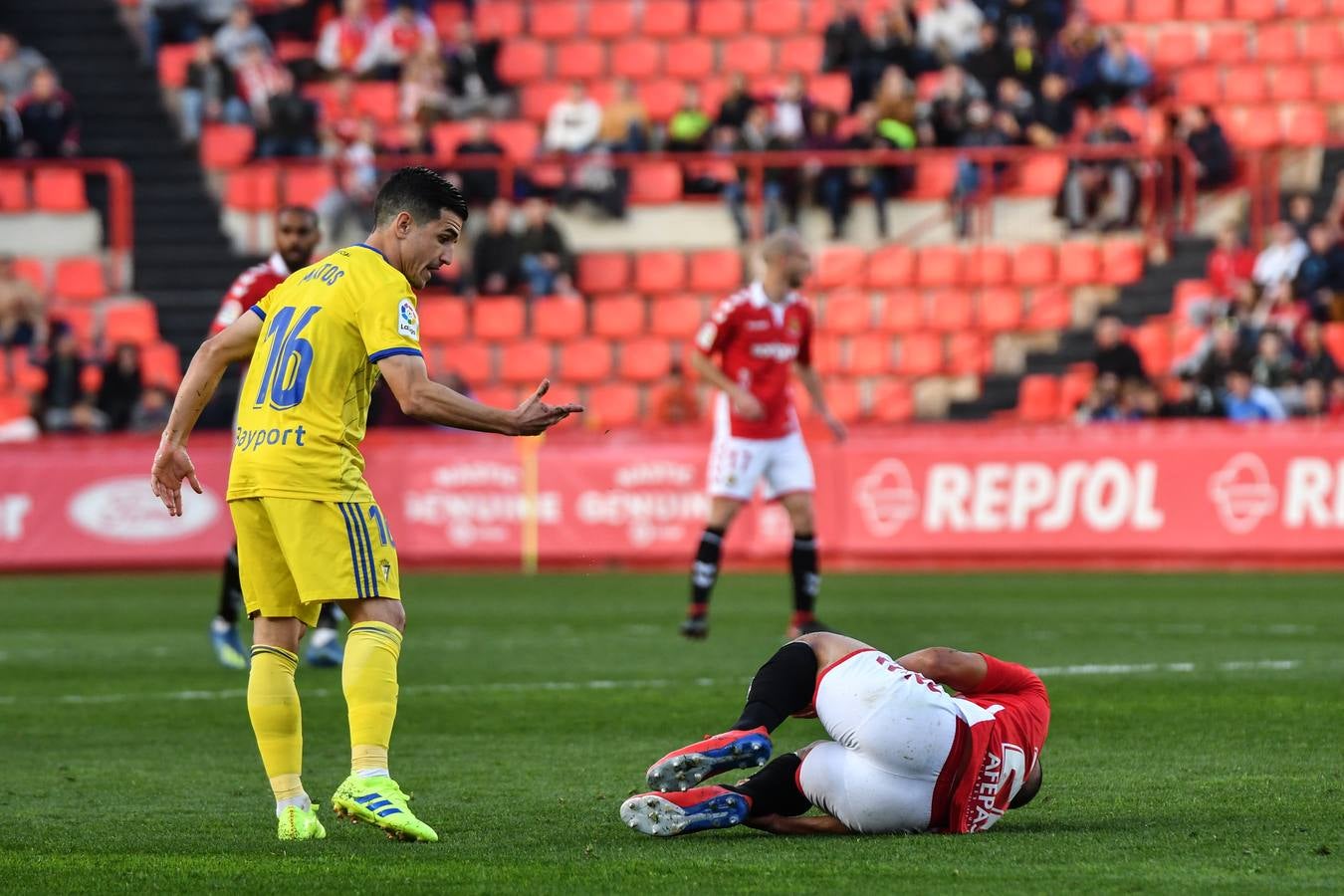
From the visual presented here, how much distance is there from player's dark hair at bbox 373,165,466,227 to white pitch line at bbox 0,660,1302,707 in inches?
188

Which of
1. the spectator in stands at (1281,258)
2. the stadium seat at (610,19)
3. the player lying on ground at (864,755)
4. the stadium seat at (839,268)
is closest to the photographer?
the player lying on ground at (864,755)

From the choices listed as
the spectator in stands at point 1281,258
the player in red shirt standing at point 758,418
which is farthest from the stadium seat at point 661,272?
the player in red shirt standing at point 758,418

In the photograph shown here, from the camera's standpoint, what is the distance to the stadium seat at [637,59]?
28922mm

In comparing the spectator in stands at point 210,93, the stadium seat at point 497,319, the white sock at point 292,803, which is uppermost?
the spectator in stands at point 210,93

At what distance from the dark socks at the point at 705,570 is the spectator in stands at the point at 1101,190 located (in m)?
12.5

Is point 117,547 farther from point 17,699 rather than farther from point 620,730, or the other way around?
point 620,730

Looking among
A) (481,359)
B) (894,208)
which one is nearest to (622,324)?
(481,359)

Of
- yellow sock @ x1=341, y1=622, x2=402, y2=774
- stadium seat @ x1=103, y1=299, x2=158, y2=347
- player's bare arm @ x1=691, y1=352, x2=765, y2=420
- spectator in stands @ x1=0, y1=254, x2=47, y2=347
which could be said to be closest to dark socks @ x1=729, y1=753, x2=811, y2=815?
yellow sock @ x1=341, y1=622, x2=402, y2=774

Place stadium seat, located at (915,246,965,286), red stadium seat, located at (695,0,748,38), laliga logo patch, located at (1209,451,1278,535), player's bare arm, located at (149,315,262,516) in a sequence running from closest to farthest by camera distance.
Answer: player's bare arm, located at (149,315,262,516)
laliga logo patch, located at (1209,451,1278,535)
stadium seat, located at (915,246,965,286)
red stadium seat, located at (695,0,748,38)

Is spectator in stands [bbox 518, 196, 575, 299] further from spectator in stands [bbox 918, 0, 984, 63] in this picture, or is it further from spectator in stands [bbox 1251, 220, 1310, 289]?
spectator in stands [bbox 1251, 220, 1310, 289]

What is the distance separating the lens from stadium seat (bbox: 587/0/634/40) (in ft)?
96.3

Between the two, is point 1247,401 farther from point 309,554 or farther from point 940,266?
point 309,554

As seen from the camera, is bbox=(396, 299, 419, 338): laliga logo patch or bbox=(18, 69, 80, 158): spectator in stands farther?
bbox=(18, 69, 80, 158): spectator in stands

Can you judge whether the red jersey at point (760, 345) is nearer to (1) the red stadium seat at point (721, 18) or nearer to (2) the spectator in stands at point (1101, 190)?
(2) the spectator in stands at point (1101, 190)
